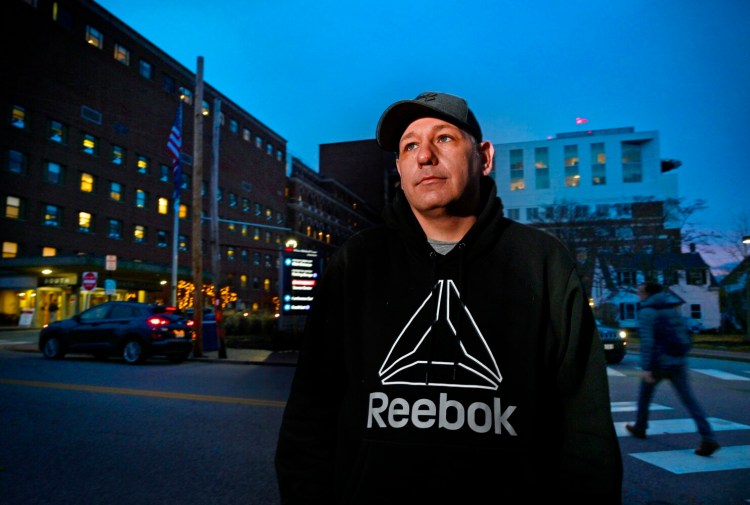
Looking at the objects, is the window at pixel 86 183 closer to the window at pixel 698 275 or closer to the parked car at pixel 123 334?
the parked car at pixel 123 334

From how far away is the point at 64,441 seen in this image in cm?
557

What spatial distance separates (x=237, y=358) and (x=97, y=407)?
8.45 metres

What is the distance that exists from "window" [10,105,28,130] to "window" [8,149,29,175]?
1926 millimetres


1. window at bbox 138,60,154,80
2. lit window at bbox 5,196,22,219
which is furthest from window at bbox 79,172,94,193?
window at bbox 138,60,154,80

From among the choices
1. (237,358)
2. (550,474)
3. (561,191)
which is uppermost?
(561,191)

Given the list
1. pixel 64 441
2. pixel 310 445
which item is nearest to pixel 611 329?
pixel 64 441

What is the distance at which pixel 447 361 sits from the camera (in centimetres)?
162

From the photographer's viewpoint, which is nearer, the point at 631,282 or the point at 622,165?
the point at 631,282

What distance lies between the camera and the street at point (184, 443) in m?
4.19

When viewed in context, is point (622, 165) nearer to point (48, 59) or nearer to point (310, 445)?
point (48, 59)

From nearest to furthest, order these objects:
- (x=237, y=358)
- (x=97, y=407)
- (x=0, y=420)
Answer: (x=0, y=420) → (x=97, y=407) → (x=237, y=358)

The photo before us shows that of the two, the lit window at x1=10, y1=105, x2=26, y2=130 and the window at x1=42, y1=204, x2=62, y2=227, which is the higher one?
the lit window at x1=10, y1=105, x2=26, y2=130

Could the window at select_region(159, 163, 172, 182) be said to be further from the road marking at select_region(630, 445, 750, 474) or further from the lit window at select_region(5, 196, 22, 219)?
the road marking at select_region(630, 445, 750, 474)

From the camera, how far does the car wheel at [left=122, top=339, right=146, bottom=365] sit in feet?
44.2
